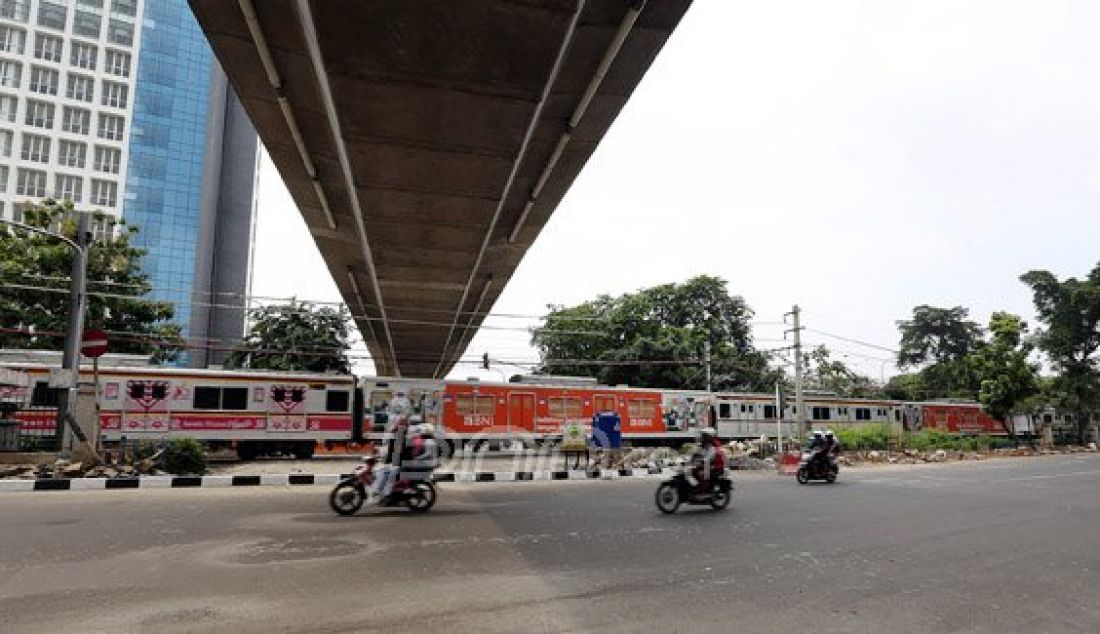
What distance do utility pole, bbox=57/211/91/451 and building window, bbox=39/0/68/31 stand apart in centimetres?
5917

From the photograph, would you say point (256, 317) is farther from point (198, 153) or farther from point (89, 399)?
point (198, 153)

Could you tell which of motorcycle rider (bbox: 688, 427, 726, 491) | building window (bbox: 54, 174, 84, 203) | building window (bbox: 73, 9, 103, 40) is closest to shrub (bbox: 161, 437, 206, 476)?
motorcycle rider (bbox: 688, 427, 726, 491)

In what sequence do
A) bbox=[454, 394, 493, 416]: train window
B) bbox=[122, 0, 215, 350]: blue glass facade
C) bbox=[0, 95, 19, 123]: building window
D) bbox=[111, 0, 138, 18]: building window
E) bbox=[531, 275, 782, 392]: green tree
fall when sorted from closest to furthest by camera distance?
bbox=[454, 394, 493, 416]: train window, bbox=[531, 275, 782, 392]: green tree, bbox=[0, 95, 19, 123]: building window, bbox=[122, 0, 215, 350]: blue glass facade, bbox=[111, 0, 138, 18]: building window

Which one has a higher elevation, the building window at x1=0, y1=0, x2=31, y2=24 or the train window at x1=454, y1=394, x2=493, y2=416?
the building window at x1=0, y1=0, x2=31, y2=24

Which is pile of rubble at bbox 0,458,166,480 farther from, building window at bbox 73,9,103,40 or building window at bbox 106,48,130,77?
building window at bbox 73,9,103,40

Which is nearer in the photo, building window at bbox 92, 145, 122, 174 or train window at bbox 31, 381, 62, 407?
train window at bbox 31, 381, 62, 407

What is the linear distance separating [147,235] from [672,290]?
4652 cm

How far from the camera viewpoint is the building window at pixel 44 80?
56500 millimetres

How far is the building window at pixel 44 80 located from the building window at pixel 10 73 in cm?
93

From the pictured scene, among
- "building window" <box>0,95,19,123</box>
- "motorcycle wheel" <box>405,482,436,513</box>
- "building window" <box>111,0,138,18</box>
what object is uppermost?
"building window" <box>111,0,138,18</box>

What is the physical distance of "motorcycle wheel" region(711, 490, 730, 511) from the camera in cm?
1045

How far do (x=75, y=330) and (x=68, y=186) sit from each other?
5440 cm

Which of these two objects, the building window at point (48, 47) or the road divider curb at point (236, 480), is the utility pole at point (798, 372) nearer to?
the road divider curb at point (236, 480)

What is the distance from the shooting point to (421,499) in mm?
9688
